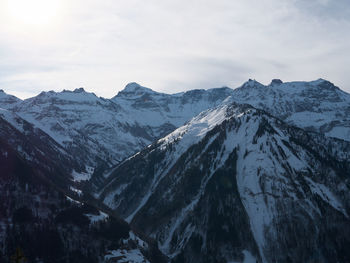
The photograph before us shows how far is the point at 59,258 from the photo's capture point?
199 m

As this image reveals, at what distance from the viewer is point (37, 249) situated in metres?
200

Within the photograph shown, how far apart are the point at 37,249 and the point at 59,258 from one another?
10487mm

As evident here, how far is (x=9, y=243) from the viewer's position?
19538 centimetres

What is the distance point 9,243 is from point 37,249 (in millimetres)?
12131

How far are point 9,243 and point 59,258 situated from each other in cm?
2210
